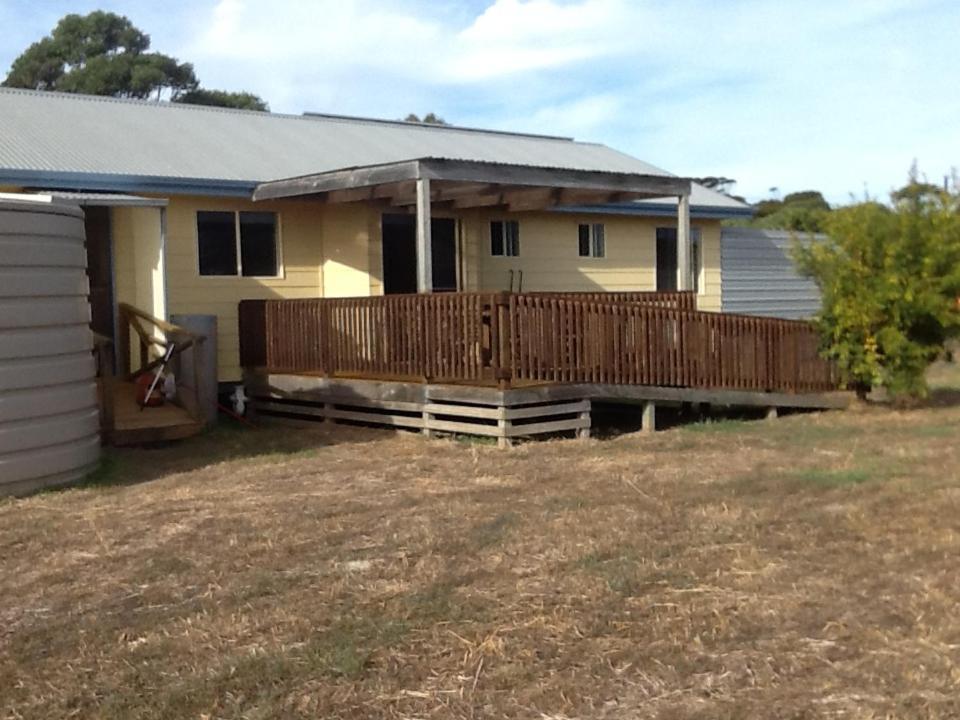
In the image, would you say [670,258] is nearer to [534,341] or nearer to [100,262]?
Result: [534,341]

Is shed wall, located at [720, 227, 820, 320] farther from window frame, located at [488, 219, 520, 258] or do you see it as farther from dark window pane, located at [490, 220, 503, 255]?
dark window pane, located at [490, 220, 503, 255]

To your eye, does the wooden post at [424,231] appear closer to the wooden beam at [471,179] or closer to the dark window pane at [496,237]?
the wooden beam at [471,179]

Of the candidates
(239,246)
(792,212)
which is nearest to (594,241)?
(239,246)

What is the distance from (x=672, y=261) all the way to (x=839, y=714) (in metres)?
16.1

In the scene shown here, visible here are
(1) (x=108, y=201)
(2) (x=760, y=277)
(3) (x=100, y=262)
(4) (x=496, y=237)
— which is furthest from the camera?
(2) (x=760, y=277)

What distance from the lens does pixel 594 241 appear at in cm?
1873

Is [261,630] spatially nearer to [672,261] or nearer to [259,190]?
[259,190]

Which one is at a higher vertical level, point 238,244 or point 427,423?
point 238,244

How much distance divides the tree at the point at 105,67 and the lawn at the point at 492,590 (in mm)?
41752

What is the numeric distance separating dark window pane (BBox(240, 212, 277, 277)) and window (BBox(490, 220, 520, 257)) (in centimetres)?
364

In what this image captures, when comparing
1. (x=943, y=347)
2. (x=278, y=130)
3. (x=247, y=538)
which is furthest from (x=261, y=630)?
(x=278, y=130)

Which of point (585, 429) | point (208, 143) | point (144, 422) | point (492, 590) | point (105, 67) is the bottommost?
point (492, 590)

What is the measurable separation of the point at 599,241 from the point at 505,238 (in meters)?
1.98

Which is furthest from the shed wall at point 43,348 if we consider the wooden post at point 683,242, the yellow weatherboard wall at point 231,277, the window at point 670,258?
the window at point 670,258
